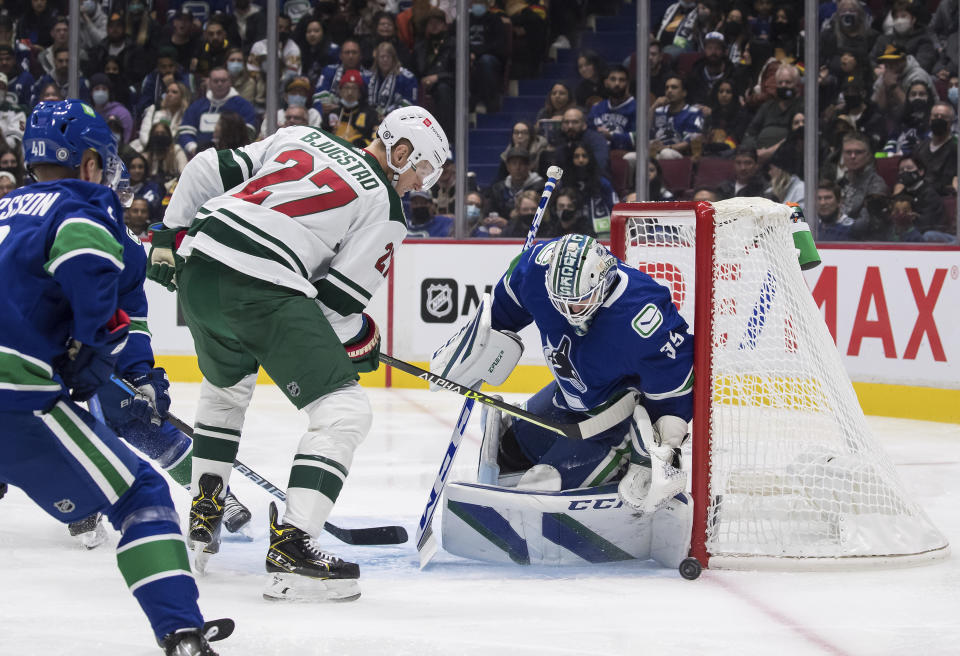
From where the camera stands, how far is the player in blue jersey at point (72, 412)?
1.86 m

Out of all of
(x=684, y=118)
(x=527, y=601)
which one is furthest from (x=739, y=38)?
(x=527, y=601)

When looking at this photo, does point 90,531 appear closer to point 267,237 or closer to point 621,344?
point 267,237

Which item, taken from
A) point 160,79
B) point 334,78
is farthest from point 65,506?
point 160,79

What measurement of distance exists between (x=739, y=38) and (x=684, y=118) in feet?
1.68

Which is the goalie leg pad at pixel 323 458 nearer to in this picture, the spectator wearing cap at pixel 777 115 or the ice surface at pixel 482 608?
the ice surface at pixel 482 608

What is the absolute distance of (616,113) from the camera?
631 cm

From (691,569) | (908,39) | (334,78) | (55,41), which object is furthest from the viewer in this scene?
(55,41)

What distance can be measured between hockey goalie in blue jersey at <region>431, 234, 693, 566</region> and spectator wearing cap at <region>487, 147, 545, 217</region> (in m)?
3.47

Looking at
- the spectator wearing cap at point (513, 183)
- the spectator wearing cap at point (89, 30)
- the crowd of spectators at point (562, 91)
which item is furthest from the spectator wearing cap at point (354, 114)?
the spectator wearing cap at point (89, 30)

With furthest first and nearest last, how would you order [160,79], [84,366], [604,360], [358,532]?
[160,79] < [358,532] < [604,360] < [84,366]

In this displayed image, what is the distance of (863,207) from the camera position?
5660 millimetres

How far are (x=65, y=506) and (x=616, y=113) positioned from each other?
477 centimetres

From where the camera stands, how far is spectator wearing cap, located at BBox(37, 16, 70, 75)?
695 cm

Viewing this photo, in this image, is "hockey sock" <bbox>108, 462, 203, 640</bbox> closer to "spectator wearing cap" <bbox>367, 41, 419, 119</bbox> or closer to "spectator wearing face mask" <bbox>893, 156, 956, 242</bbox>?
"spectator wearing face mask" <bbox>893, 156, 956, 242</bbox>
